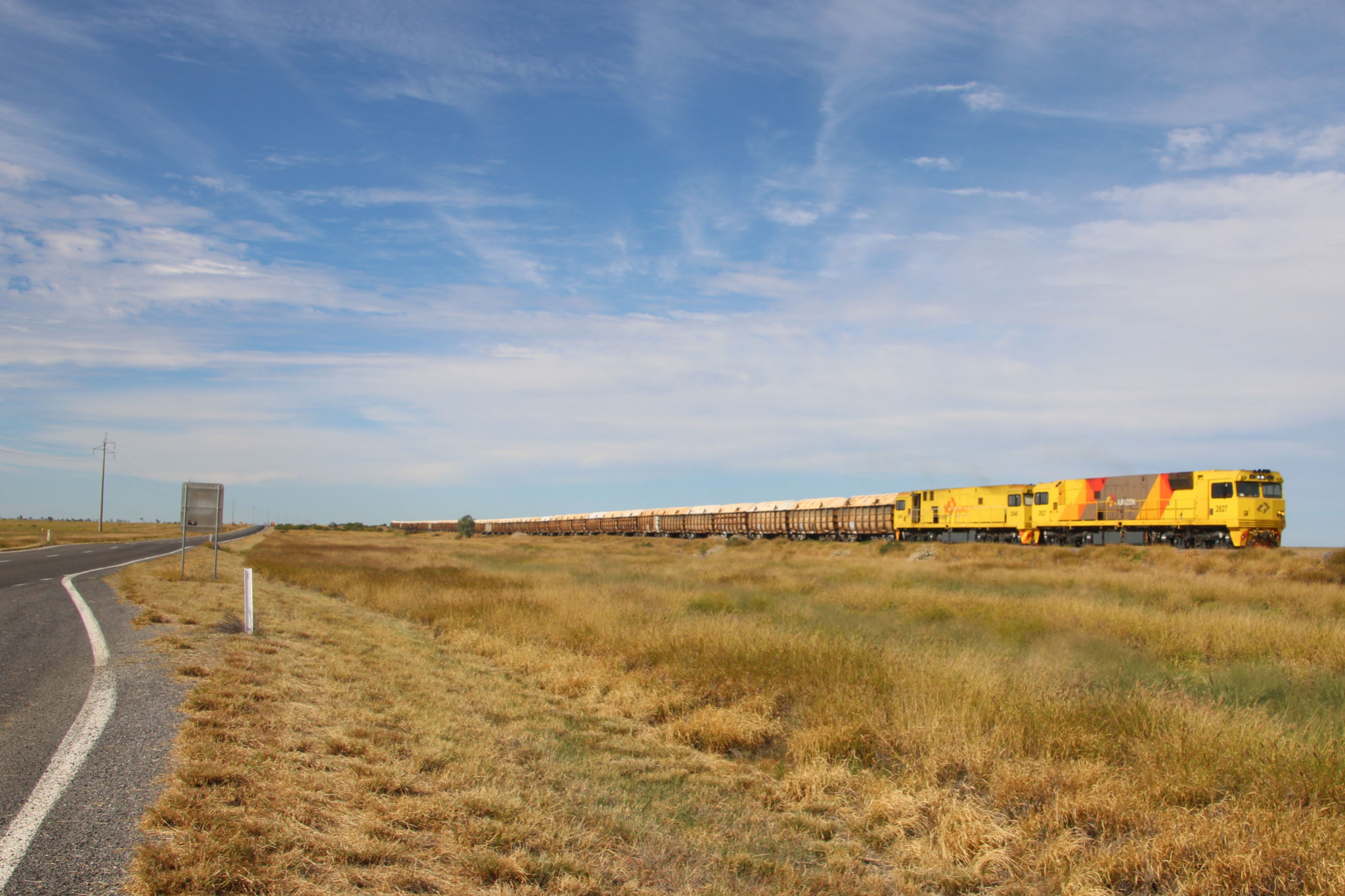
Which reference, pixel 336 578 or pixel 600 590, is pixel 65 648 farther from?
pixel 336 578

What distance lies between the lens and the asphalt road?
13.3ft

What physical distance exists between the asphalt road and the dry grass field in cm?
24

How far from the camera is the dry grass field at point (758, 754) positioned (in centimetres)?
472

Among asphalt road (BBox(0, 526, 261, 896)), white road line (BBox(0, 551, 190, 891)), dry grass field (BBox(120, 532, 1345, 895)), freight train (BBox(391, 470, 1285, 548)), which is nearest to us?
asphalt road (BBox(0, 526, 261, 896))

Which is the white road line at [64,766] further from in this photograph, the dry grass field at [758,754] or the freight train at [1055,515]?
the freight train at [1055,515]

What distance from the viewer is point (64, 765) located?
561 cm

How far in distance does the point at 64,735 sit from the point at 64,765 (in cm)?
102

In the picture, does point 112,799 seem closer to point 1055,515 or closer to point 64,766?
point 64,766

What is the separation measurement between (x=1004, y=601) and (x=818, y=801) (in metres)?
12.2

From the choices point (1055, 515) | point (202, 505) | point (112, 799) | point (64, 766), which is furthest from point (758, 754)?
point (1055, 515)

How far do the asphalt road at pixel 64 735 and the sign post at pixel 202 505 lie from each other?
6280mm

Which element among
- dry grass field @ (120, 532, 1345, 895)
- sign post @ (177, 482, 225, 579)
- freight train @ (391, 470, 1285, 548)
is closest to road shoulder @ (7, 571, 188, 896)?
dry grass field @ (120, 532, 1345, 895)

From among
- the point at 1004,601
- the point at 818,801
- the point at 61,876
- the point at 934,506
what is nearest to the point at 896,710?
the point at 818,801

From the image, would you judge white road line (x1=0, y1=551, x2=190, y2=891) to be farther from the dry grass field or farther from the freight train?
the freight train
